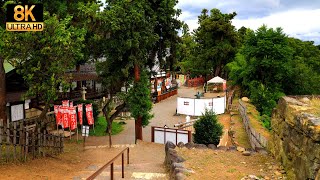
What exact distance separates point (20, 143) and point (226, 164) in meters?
7.26

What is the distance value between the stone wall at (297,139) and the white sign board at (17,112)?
53.7ft

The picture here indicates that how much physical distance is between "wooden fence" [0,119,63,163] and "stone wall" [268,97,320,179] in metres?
8.68

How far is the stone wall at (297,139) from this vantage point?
6273 mm

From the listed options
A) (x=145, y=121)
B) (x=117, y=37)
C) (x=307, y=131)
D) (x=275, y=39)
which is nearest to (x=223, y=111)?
(x=275, y=39)

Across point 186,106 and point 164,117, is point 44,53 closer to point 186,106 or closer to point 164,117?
point 164,117

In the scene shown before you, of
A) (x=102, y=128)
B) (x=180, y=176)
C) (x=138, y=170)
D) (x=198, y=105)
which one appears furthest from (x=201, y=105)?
(x=180, y=176)

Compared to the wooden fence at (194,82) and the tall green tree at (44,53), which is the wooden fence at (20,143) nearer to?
the tall green tree at (44,53)

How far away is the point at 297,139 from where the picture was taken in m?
7.36

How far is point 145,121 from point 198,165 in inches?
420

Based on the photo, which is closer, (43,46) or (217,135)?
(43,46)

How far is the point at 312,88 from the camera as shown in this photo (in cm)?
3284

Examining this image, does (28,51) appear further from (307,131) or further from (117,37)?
(307,131)

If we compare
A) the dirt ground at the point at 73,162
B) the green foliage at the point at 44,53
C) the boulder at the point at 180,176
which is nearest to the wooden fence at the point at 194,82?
the dirt ground at the point at 73,162

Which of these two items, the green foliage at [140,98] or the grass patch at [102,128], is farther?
the grass patch at [102,128]
